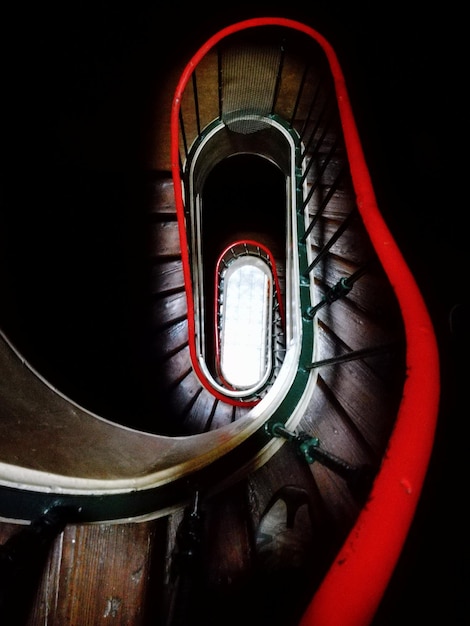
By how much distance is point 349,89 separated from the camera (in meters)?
2.91

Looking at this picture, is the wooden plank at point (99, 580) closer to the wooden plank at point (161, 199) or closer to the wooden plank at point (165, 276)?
the wooden plank at point (165, 276)

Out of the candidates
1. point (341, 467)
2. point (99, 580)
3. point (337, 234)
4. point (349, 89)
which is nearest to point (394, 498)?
point (341, 467)

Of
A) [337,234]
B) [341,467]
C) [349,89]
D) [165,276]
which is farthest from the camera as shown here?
[165,276]

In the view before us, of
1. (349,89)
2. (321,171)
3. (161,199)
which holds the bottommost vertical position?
(321,171)

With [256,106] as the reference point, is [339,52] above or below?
above

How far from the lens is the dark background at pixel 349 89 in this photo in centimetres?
202

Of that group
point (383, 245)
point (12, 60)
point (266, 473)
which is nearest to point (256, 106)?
point (12, 60)

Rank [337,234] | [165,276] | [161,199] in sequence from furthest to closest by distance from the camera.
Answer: [165,276] < [161,199] < [337,234]

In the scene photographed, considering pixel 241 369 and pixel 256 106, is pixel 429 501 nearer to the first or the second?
pixel 256 106

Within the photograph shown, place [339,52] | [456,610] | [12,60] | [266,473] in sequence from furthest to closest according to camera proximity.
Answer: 1. [339,52]
2. [12,60]
3. [266,473]
4. [456,610]

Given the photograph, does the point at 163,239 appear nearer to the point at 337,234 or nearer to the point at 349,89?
the point at 337,234

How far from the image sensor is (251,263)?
802cm

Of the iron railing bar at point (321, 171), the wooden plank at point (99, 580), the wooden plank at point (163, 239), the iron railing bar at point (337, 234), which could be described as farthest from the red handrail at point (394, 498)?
the wooden plank at point (163, 239)

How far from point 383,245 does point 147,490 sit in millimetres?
1400
